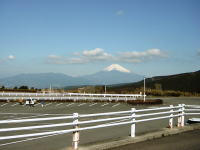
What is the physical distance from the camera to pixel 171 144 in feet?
34.6

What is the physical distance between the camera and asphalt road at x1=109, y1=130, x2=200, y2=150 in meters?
9.87

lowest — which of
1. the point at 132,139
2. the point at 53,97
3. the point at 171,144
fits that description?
the point at 171,144

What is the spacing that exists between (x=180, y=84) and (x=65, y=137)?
11575cm

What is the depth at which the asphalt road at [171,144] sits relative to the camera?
32.4 feet

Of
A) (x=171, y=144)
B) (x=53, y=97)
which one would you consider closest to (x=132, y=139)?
(x=171, y=144)

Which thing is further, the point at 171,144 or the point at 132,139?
the point at 132,139

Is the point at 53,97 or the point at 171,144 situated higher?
the point at 53,97

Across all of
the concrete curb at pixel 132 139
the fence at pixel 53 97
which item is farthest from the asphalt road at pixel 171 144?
the fence at pixel 53 97

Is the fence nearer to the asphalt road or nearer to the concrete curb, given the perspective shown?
the concrete curb

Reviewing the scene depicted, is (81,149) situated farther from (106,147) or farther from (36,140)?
(36,140)

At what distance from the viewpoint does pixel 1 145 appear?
1122 cm

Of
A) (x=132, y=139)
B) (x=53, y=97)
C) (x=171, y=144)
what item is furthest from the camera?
(x=53, y=97)

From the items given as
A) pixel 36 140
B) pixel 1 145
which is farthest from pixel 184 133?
pixel 1 145

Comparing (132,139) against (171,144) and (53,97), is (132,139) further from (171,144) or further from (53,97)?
(53,97)
